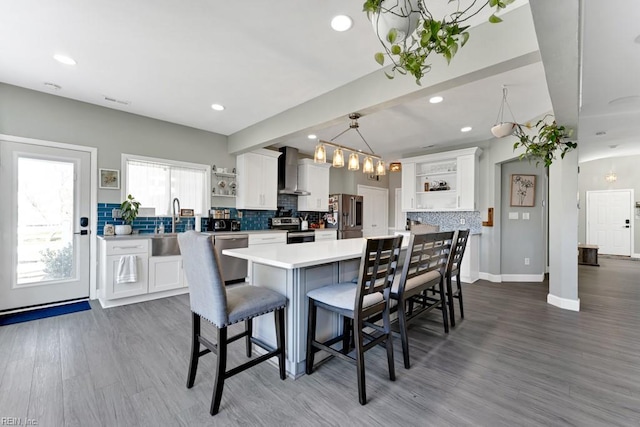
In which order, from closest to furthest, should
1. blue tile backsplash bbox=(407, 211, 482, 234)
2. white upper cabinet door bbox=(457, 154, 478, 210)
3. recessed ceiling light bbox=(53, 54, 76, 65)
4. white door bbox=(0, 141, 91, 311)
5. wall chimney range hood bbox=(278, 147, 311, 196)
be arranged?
recessed ceiling light bbox=(53, 54, 76, 65) < white door bbox=(0, 141, 91, 311) < white upper cabinet door bbox=(457, 154, 478, 210) < blue tile backsplash bbox=(407, 211, 482, 234) < wall chimney range hood bbox=(278, 147, 311, 196)

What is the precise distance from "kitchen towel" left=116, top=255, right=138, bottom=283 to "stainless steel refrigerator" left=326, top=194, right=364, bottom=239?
3929 millimetres

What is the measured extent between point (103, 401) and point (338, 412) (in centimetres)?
143

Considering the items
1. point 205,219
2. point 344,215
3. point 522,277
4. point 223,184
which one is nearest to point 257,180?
point 223,184

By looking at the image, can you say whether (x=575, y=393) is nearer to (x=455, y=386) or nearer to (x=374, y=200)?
(x=455, y=386)

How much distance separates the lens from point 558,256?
141 inches

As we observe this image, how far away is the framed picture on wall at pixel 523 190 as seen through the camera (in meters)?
4.89

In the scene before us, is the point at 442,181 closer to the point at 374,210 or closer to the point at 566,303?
the point at 374,210

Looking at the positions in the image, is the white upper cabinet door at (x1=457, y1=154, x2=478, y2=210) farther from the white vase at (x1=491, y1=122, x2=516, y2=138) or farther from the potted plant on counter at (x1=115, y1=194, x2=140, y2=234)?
the potted plant on counter at (x1=115, y1=194, x2=140, y2=234)

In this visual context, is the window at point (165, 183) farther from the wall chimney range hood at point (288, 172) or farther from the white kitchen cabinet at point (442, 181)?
the white kitchen cabinet at point (442, 181)

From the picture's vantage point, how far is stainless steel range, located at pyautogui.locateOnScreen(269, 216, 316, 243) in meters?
5.23

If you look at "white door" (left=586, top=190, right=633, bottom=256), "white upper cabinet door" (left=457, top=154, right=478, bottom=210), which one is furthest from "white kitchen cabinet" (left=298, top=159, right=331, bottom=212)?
"white door" (left=586, top=190, right=633, bottom=256)

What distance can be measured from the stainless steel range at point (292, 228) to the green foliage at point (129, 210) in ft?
7.54

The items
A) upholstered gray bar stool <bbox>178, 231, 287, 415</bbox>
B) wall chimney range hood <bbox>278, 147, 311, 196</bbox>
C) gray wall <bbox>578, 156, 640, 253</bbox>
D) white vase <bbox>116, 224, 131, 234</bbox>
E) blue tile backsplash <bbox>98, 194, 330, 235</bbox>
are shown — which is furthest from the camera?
gray wall <bbox>578, 156, 640, 253</bbox>

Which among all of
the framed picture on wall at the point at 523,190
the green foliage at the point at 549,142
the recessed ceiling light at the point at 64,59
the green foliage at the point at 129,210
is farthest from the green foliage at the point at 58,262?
the framed picture on wall at the point at 523,190
